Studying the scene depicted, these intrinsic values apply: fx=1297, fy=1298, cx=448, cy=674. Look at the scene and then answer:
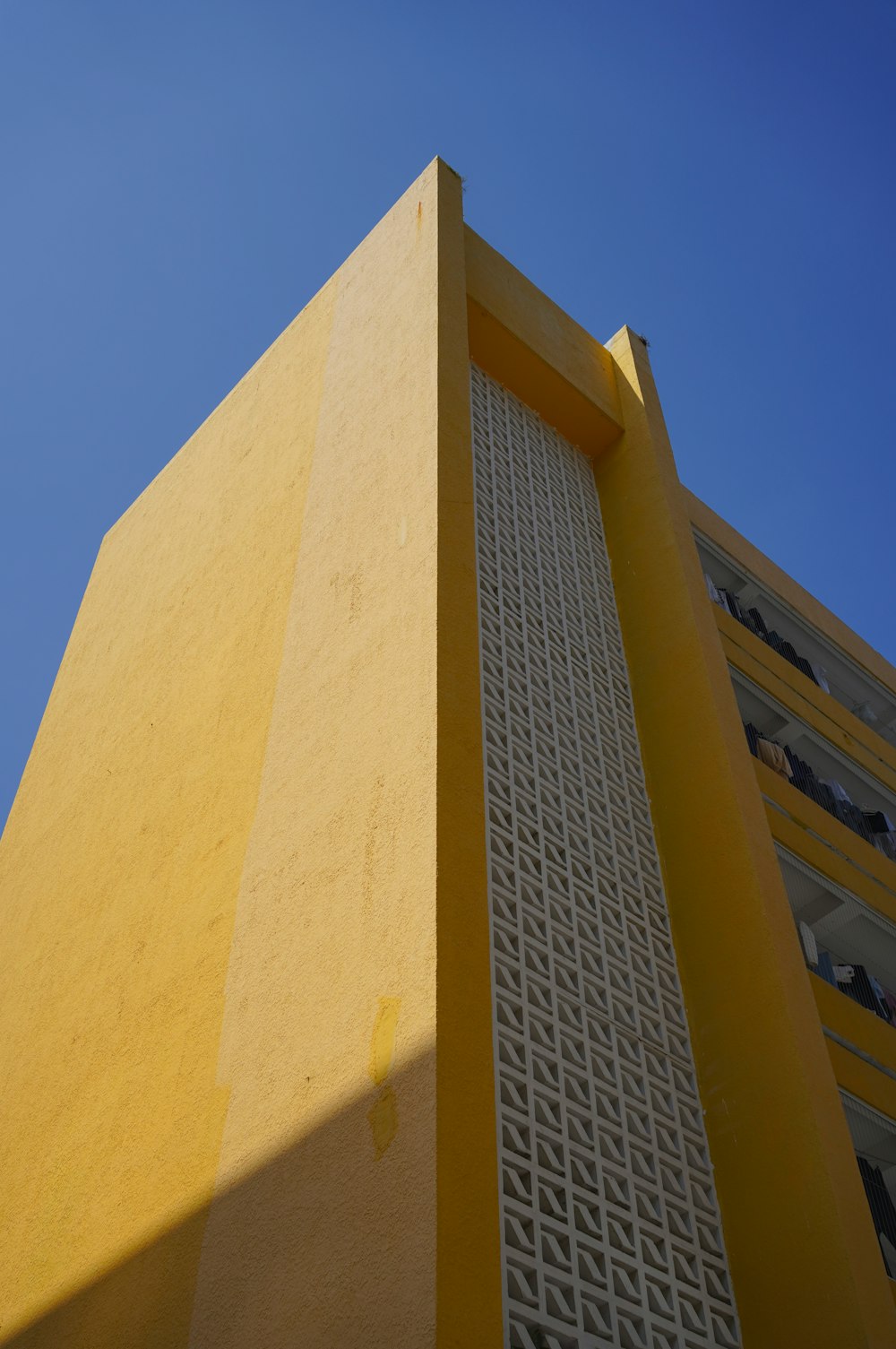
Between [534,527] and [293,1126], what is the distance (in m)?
4.93

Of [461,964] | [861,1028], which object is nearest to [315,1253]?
[461,964]

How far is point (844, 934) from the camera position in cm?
1098

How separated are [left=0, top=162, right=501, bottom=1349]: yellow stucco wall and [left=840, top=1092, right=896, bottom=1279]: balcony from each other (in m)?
4.00

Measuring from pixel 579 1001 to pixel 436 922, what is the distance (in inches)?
50.5

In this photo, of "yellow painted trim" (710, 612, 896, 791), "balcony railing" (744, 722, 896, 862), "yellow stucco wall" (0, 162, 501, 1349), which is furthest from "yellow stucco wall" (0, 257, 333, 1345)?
"balcony railing" (744, 722, 896, 862)

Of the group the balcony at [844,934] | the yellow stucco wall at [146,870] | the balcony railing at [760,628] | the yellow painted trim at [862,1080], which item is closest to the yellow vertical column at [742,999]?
the yellow painted trim at [862,1080]

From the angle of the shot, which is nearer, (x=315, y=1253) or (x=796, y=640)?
(x=315, y=1253)

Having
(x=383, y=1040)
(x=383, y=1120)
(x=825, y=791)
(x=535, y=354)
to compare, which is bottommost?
(x=383, y=1120)

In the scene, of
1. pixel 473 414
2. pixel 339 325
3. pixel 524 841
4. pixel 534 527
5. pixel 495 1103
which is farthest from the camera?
pixel 339 325

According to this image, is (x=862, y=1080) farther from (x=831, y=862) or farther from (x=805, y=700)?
(x=805, y=700)

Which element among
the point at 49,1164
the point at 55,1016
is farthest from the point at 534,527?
the point at 49,1164

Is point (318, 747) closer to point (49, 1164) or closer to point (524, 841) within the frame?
point (524, 841)

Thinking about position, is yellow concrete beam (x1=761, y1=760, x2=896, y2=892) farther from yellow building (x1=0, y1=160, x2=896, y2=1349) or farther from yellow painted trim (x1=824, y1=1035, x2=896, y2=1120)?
yellow painted trim (x1=824, y1=1035, x2=896, y2=1120)

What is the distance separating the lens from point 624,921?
22.8ft
